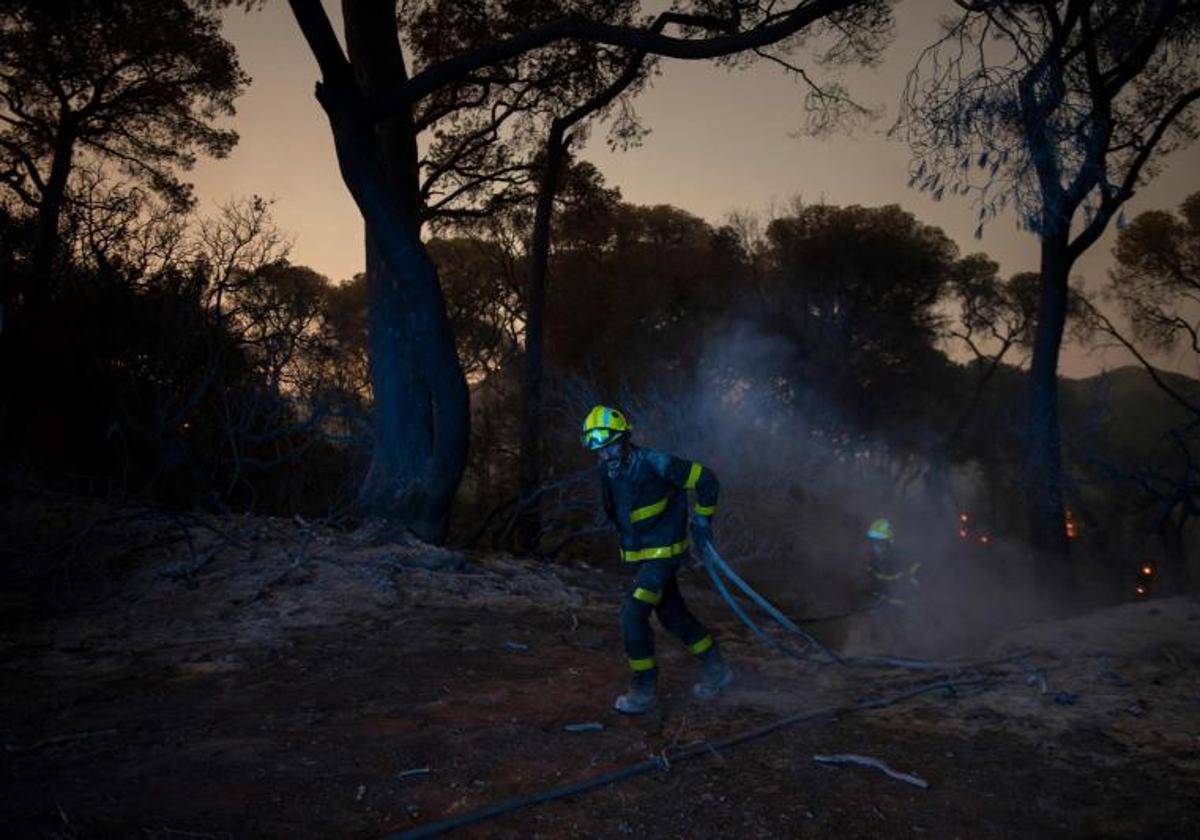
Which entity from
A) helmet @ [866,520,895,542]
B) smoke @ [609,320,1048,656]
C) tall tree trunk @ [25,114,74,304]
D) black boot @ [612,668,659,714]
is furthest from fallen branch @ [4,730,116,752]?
tall tree trunk @ [25,114,74,304]

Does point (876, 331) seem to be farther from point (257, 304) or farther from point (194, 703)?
point (194, 703)

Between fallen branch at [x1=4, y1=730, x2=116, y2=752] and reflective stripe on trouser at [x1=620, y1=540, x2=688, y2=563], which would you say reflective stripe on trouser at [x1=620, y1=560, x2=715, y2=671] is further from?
fallen branch at [x1=4, y1=730, x2=116, y2=752]

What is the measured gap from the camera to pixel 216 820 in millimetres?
3098

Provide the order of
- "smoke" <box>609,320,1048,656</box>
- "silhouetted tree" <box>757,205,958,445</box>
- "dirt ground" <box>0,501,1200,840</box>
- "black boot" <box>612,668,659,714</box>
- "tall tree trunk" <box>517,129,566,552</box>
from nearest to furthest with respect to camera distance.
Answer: "dirt ground" <box>0,501,1200,840</box> → "black boot" <box>612,668,659,714</box> → "smoke" <box>609,320,1048,656</box> → "tall tree trunk" <box>517,129,566,552</box> → "silhouetted tree" <box>757,205,958,445</box>

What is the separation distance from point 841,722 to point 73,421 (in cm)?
1383

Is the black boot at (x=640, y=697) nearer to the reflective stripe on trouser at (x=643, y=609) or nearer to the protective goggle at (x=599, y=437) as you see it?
the reflective stripe on trouser at (x=643, y=609)

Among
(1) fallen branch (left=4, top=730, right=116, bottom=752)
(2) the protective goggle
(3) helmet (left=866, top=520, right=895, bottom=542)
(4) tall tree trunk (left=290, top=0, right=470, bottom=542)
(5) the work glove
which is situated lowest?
(1) fallen branch (left=4, top=730, right=116, bottom=752)

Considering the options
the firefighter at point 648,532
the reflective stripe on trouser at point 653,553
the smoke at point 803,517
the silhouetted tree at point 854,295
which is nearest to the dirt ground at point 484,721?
the firefighter at point 648,532

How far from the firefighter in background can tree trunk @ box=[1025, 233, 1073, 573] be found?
483cm

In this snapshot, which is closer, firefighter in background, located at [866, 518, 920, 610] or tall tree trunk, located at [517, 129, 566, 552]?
firefighter in background, located at [866, 518, 920, 610]

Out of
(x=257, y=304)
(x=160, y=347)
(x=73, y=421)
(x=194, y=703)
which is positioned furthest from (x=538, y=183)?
(x=194, y=703)

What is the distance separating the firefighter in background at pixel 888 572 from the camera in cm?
937

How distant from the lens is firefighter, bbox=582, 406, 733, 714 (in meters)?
4.66

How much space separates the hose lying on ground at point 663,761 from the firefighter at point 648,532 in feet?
2.20
